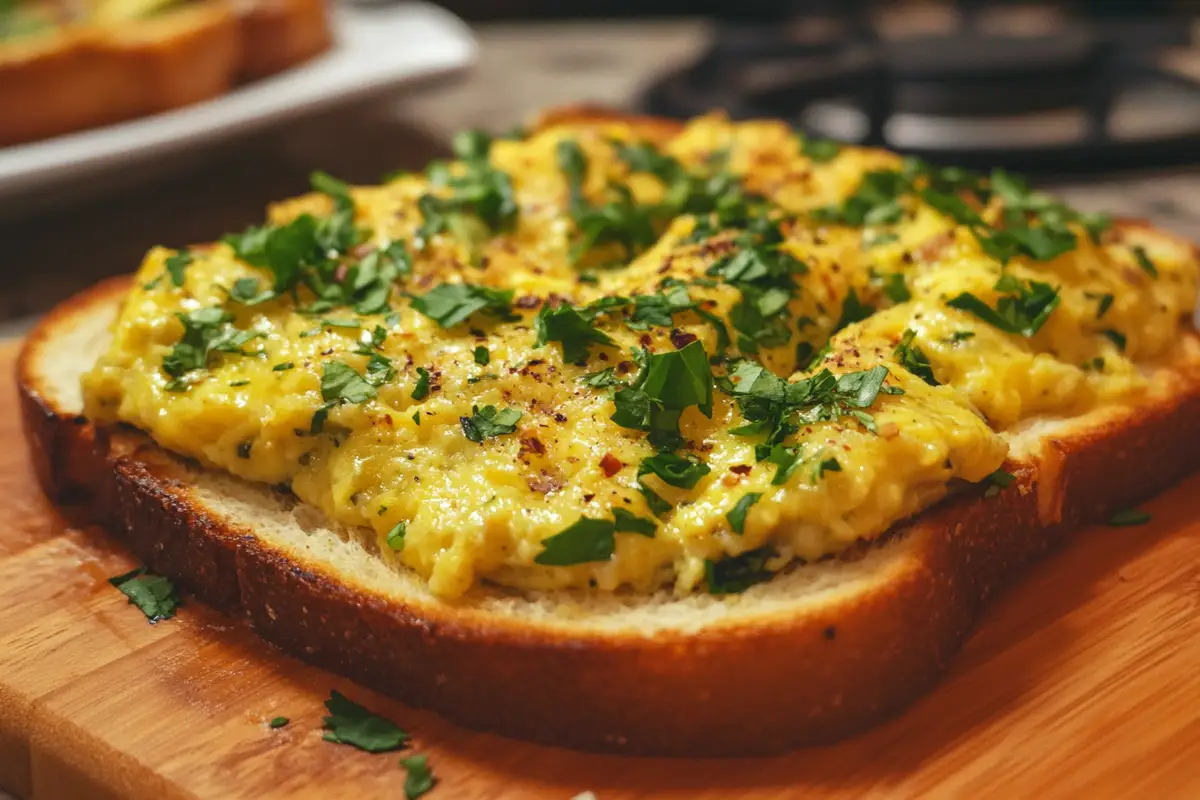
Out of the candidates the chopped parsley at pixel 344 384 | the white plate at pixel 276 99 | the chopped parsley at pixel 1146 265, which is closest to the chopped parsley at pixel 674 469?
the chopped parsley at pixel 344 384

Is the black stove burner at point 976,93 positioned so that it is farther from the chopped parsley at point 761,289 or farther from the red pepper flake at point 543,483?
the red pepper flake at point 543,483

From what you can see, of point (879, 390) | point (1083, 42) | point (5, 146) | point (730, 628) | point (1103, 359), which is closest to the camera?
point (730, 628)

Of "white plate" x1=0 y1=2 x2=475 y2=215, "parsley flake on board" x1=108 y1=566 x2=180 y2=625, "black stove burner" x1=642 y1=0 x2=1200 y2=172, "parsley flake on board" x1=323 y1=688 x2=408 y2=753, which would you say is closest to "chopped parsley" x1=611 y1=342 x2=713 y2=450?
"parsley flake on board" x1=323 y1=688 x2=408 y2=753

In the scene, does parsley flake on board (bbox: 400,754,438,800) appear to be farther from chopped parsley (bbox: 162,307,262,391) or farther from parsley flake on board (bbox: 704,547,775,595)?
chopped parsley (bbox: 162,307,262,391)

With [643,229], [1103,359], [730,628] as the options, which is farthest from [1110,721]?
[643,229]

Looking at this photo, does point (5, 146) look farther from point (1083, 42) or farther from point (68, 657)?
point (1083, 42)

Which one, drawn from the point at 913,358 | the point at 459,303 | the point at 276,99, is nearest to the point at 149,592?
the point at 459,303
